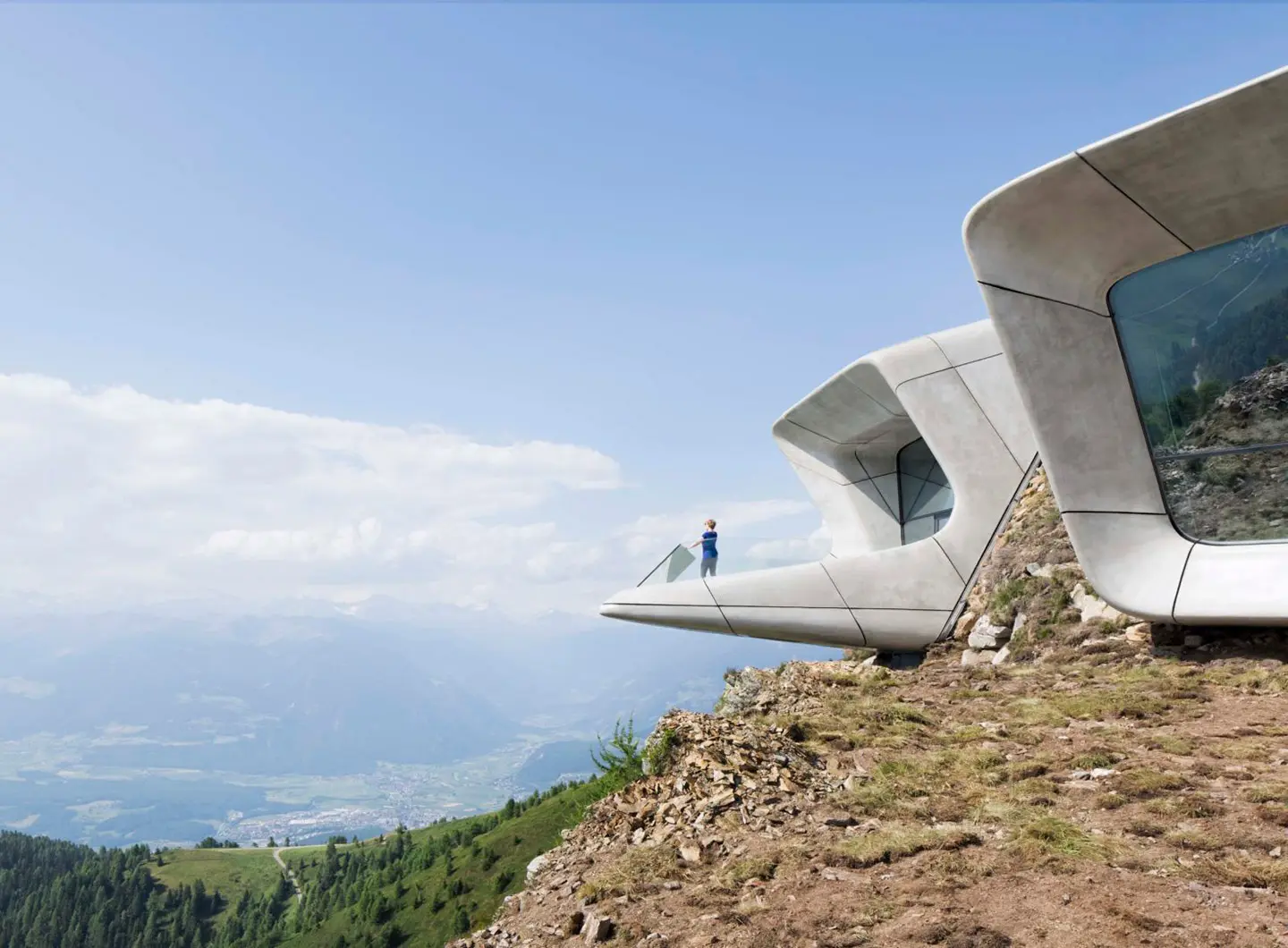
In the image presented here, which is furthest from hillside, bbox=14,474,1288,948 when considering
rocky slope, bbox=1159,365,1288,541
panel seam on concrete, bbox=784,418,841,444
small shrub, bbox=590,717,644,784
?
panel seam on concrete, bbox=784,418,841,444

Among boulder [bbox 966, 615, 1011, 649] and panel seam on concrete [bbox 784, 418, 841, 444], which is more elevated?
panel seam on concrete [bbox 784, 418, 841, 444]

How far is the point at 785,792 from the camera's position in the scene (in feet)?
29.7

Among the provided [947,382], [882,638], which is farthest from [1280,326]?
[882,638]

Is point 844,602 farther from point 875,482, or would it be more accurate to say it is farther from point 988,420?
point 875,482

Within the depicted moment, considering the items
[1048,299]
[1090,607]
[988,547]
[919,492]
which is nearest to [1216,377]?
[1048,299]

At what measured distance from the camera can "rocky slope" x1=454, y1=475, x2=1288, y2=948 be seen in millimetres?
5914

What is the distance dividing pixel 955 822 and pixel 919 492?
20310 mm

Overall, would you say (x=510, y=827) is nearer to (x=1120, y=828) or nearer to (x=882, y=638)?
(x=882, y=638)

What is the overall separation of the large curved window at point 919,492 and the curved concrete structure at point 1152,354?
1086 cm

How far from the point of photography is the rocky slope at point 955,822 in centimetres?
591

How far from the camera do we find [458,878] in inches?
3196

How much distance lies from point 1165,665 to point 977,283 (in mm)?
6944

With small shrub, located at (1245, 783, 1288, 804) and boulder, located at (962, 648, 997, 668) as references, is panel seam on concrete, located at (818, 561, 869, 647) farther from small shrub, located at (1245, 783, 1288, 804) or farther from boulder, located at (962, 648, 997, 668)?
small shrub, located at (1245, 783, 1288, 804)

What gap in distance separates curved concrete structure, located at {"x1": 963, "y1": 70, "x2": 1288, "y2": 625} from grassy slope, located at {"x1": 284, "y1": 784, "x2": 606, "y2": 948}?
54879 mm
